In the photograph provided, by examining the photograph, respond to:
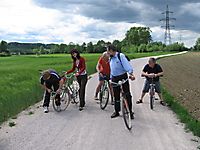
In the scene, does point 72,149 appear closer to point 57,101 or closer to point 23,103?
point 57,101

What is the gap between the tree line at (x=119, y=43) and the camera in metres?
129

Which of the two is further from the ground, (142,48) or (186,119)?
(142,48)

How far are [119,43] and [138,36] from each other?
3796cm

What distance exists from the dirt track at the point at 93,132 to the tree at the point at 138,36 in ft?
507

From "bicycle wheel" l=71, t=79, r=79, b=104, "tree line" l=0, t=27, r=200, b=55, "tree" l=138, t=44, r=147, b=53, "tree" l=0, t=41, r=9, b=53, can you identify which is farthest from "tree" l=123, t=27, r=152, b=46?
"bicycle wheel" l=71, t=79, r=79, b=104

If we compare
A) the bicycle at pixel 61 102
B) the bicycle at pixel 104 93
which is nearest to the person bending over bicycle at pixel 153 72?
the bicycle at pixel 104 93

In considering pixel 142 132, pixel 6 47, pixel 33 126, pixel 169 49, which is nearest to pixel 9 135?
pixel 33 126

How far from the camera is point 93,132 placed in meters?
8.39

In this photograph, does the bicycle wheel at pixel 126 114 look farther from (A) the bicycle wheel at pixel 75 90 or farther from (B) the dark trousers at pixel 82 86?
(A) the bicycle wheel at pixel 75 90

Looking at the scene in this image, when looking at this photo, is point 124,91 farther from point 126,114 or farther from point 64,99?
point 64,99

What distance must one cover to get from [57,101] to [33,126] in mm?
2298

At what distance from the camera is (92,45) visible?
13188cm

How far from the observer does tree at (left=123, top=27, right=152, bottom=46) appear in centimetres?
16400

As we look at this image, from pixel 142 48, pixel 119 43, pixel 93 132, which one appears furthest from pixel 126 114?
pixel 142 48
